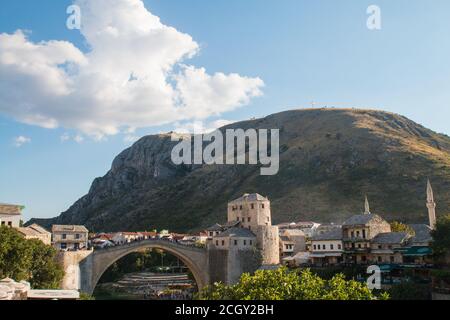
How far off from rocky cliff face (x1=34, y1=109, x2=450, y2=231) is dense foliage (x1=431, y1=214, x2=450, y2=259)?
39233 mm

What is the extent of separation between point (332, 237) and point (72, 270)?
36.2m

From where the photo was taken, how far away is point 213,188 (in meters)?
155

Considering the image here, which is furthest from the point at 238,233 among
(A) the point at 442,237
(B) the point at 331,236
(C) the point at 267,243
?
(A) the point at 442,237

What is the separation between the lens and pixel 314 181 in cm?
12775

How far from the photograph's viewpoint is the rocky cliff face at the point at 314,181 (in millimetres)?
108938

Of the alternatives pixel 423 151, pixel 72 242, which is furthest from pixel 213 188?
pixel 72 242

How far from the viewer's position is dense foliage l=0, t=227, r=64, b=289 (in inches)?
1753

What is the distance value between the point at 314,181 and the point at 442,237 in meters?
75.6

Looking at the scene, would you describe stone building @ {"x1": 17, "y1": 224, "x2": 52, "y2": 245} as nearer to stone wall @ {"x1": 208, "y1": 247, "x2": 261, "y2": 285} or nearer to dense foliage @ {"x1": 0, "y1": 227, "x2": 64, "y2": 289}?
dense foliage @ {"x1": 0, "y1": 227, "x2": 64, "y2": 289}

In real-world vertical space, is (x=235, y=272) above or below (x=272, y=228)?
below

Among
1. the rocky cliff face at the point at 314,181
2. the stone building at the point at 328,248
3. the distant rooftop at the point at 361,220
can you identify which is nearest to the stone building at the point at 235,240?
the stone building at the point at 328,248

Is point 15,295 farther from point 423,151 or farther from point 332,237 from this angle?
point 423,151

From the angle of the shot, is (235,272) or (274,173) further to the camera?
(274,173)

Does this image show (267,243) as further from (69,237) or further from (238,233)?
(69,237)
